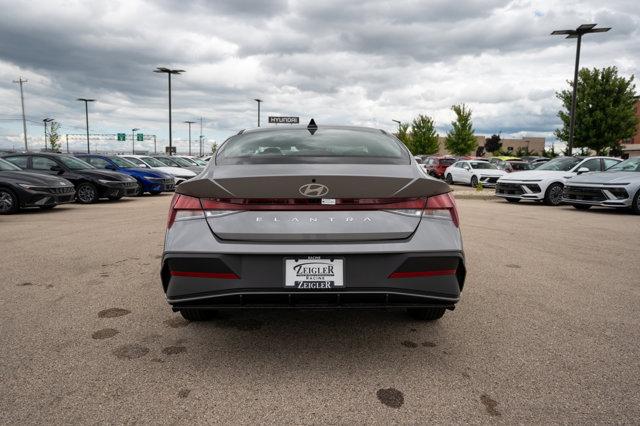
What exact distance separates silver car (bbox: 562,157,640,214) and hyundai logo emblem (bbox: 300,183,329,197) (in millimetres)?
11186

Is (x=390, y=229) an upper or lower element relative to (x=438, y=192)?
lower

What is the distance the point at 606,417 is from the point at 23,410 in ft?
9.51

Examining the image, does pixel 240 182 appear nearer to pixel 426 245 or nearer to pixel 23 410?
pixel 426 245

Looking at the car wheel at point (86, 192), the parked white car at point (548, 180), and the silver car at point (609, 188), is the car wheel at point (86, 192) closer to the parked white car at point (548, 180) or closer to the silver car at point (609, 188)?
the parked white car at point (548, 180)

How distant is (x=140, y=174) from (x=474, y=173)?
53.3ft

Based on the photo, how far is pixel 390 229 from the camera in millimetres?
2684

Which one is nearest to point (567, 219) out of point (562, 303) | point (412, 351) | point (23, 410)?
point (562, 303)

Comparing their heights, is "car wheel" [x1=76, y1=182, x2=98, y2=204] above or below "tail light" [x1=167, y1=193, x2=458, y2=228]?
below

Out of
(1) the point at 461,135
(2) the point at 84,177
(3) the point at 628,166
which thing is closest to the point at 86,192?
(2) the point at 84,177

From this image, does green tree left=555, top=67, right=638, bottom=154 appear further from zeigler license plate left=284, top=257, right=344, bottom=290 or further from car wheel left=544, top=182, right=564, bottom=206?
zeigler license plate left=284, top=257, right=344, bottom=290

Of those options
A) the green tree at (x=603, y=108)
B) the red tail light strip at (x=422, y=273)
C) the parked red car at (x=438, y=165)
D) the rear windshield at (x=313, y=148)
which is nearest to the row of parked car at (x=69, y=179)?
the rear windshield at (x=313, y=148)

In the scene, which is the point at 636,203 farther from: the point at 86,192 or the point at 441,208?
the point at 86,192

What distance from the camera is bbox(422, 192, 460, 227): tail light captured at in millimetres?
2791

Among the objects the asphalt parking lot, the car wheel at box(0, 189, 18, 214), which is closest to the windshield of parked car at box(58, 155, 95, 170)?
the car wheel at box(0, 189, 18, 214)
